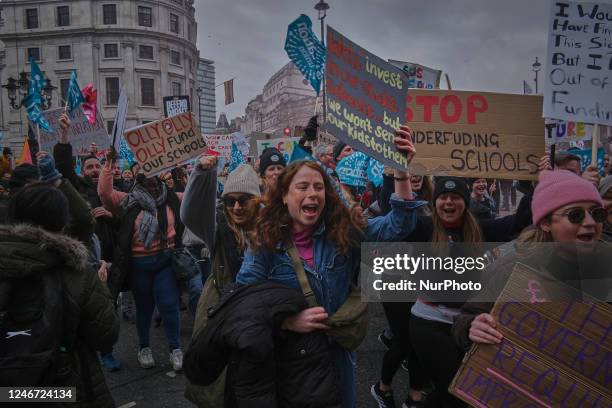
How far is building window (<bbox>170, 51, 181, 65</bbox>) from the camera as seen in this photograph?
2008 inches

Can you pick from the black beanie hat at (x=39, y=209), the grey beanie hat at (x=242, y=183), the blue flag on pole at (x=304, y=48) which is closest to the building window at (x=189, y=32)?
the blue flag on pole at (x=304, y=48)

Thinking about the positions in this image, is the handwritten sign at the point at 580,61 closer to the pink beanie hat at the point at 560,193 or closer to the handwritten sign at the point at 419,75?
the pink beanie hat at the point at 560,193

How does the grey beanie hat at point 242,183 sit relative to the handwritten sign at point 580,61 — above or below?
below

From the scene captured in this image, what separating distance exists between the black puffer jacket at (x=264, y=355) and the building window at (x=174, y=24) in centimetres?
5622

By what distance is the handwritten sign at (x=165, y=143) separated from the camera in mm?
4094

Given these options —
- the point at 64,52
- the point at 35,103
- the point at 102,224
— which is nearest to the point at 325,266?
the point at 102,224

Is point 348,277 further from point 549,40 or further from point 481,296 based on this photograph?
point 549,40

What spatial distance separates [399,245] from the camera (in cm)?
274

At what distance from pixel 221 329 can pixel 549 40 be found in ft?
10.8

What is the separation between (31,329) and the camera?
6.26 feet

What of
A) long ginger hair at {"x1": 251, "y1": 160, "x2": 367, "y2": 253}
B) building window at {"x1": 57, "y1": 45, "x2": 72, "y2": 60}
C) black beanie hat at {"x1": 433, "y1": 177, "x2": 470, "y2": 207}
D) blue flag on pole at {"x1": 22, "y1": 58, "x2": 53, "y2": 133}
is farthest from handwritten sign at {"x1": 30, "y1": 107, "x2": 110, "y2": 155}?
building window at {"x1": 57, "y1": 45, "x2": 72, "y2": 60}

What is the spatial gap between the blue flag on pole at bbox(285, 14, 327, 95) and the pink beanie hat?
5779 mm

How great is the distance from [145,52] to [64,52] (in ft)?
29.4

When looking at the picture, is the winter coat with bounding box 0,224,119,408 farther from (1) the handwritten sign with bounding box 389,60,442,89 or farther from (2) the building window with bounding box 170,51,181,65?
(2) the building window with bounding box 170,51,181,65
